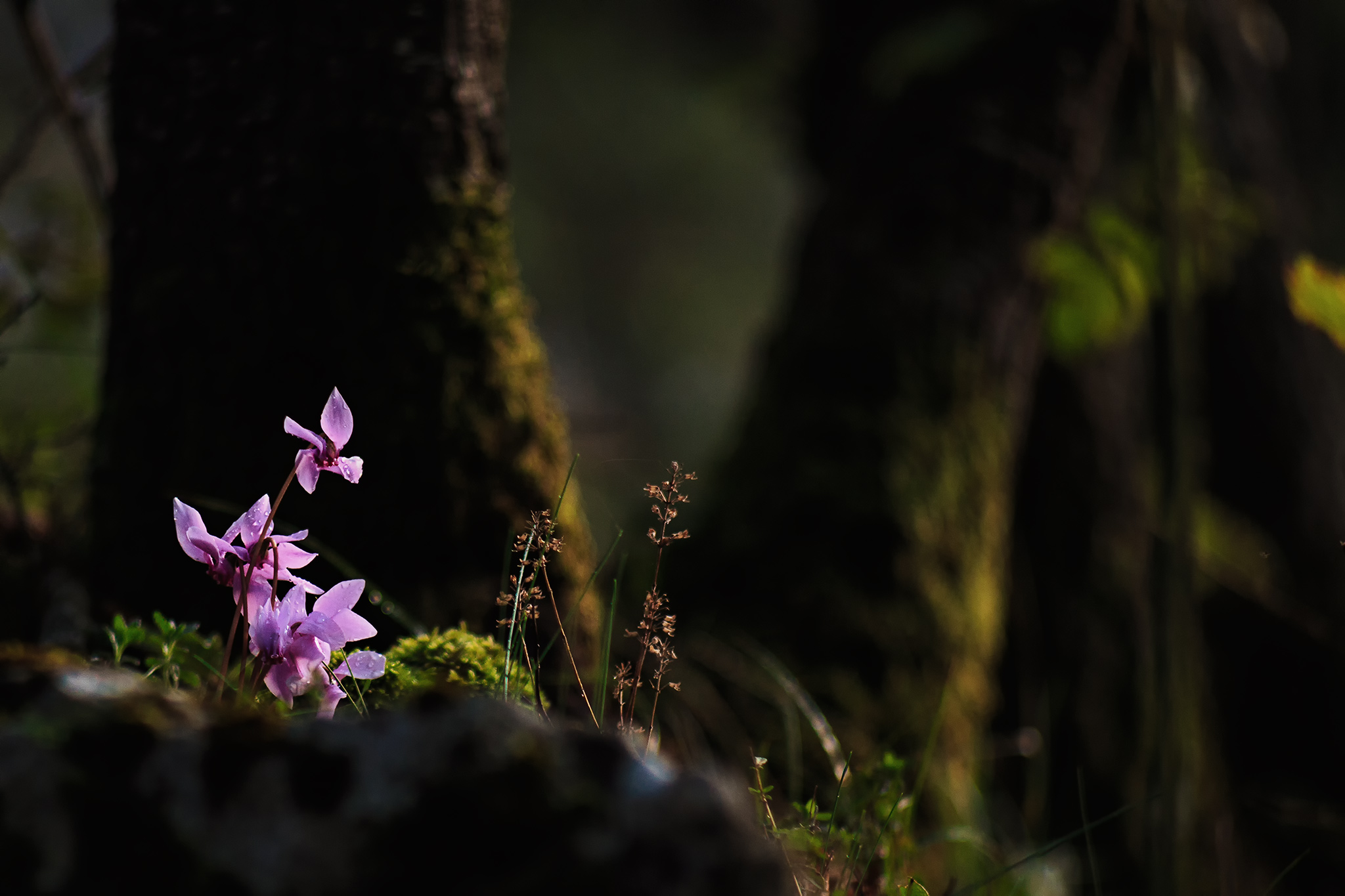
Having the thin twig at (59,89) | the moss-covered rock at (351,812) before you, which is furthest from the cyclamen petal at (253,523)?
the thin twig at (59,89)

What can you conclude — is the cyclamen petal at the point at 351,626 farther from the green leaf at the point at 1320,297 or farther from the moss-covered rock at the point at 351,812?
the green leaf at the point at 1320,297

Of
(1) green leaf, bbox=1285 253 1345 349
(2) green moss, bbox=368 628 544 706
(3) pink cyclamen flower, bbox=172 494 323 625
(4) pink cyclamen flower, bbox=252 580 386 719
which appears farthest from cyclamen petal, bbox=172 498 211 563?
(1) green leaf, bbox=1285 253 1345 349

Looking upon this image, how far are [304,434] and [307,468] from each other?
0.05 meters

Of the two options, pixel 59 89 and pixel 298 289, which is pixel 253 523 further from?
pixel 59 89

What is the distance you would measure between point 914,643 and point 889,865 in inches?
46.5

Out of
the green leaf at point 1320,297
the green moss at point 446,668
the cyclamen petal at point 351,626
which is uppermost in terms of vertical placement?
the green leaf at point 1320,297

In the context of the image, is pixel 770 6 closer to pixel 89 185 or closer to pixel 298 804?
pixel 89 185

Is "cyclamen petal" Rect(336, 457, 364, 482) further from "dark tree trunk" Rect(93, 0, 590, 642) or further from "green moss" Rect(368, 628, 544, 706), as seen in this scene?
"dark tree trunk" Rect(93, 0, 590, 642)

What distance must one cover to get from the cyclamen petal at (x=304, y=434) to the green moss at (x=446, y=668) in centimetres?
27

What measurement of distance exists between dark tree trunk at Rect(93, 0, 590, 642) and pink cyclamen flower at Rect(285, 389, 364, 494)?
1.49 ft

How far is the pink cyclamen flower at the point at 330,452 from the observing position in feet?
3.32

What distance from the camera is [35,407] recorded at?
9.66 ft

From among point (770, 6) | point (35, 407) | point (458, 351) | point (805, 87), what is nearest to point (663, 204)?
point (770, 6)

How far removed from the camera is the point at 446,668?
1.13 m
